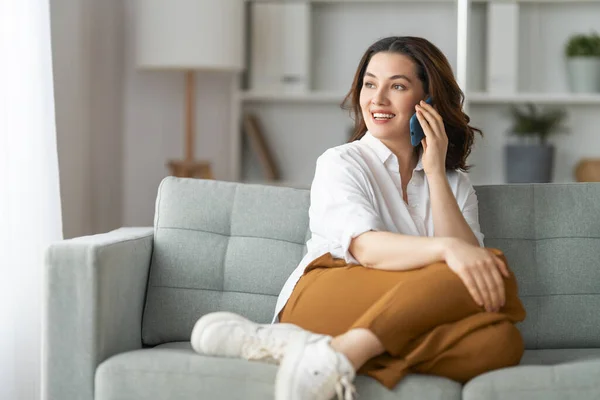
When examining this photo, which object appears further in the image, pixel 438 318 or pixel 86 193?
pixel 86 193

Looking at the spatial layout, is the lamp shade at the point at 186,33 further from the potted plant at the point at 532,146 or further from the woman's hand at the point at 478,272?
the woman's hand at the point at 478,272

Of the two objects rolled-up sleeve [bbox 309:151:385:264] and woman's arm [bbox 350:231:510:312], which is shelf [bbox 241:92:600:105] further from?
woman's arm [bbox 350:231:510:312]

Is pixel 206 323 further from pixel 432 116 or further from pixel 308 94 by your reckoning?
pixel 308 94

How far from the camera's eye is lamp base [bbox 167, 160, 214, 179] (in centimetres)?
402

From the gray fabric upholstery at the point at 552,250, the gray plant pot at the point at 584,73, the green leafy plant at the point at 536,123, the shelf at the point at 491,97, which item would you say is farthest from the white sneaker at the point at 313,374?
the gray plant pot at the point at 584,73

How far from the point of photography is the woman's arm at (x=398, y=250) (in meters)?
1.93

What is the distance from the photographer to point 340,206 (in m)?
2.06

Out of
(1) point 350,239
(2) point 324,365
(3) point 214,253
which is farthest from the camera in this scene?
(3) point 214,253

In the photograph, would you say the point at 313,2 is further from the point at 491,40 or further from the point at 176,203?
the point at 176,203

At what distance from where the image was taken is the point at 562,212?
2371 mm

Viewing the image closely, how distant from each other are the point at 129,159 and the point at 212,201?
2048 mm

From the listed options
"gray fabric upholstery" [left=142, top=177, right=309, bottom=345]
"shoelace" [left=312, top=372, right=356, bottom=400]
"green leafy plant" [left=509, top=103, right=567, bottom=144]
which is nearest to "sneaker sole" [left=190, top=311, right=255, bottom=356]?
"shoelace" [left=312, top=372, right=356, bottom=400]

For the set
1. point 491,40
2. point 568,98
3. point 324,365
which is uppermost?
point 491,40

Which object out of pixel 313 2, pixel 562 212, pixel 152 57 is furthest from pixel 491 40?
pixel 562 212
